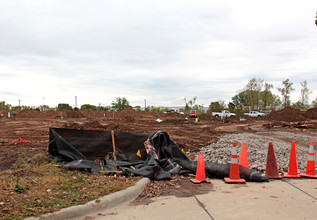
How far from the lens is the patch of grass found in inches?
157

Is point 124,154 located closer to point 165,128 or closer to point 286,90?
point 165,128

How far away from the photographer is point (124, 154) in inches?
313

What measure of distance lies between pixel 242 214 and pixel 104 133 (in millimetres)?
4919

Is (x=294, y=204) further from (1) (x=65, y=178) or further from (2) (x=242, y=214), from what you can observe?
(1) (x=65, y=178)

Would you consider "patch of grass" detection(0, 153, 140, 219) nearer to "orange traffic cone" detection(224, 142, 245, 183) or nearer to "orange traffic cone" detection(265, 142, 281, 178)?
"orange traffic cone" detection(224, 142, 245, 183)

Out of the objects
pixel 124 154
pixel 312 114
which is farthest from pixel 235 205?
pixel 312 114

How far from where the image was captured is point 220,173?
21.2 feet

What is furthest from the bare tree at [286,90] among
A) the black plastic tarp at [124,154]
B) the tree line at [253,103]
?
the black plastic tarp at [124,154]

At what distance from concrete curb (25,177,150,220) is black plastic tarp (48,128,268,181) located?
1087mm

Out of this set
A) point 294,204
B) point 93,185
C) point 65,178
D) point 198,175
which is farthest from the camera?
point 198,175

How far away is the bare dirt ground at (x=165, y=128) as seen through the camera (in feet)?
35.9

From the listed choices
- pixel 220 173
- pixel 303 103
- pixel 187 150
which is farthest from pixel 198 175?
pixel 303 103

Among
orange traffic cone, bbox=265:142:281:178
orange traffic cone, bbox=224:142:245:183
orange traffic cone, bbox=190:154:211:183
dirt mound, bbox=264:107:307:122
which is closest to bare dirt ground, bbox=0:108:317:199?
dirt mound, bbox=264:107:307:122

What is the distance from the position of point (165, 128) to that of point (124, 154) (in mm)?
16225
